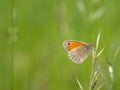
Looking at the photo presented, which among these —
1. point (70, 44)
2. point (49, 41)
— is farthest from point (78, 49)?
point (49, 41)

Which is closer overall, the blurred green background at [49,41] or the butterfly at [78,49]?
the butterfly at [78,49]

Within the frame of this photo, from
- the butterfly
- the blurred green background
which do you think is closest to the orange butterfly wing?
the butterfly

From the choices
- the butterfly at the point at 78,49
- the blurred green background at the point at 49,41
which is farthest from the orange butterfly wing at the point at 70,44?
the blurred green background at the point at 49,41

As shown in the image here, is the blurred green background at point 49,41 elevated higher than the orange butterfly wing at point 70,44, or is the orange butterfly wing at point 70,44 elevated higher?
the orange butterfly wing at point 70,44

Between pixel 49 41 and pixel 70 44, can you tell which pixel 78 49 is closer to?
pixel 70 44

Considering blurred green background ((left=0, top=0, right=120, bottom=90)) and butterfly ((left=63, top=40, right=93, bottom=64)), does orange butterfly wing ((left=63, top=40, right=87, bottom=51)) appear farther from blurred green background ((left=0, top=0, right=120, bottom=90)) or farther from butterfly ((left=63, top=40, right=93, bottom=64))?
blurred green background ((left=0, top=0, right=120, bottom=90))

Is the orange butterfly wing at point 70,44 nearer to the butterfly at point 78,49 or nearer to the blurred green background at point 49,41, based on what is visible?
the butterfly at point 78,49

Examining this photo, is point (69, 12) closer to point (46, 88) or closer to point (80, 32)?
point (80, 32)
